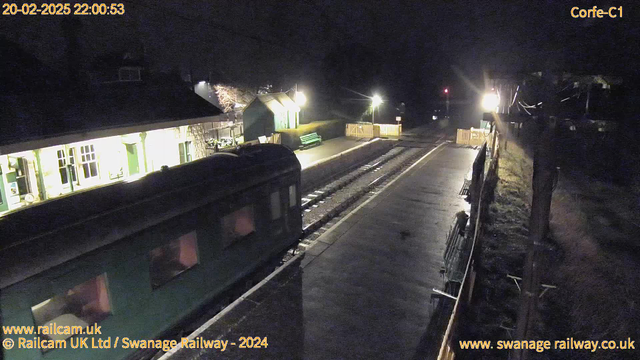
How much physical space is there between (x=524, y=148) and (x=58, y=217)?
27.4m

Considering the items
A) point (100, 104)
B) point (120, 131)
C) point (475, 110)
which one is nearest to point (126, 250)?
point (120, 131)

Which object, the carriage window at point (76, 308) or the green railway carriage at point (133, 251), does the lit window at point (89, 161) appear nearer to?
the green railway carriage at point (133, 251)

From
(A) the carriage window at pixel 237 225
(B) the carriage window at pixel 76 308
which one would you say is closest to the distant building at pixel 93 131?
(A) the carriage window at pixel 237 225

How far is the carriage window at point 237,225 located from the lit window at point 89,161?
8.66m

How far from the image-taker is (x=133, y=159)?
15648mm

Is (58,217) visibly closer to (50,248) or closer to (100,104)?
(50,248)

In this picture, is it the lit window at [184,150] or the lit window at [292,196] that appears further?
the lit window at [184,150]

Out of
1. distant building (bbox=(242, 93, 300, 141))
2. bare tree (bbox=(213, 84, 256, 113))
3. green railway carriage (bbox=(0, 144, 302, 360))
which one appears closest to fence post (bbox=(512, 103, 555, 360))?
green railway carriage (bbox=(0, 144, 302, 360))

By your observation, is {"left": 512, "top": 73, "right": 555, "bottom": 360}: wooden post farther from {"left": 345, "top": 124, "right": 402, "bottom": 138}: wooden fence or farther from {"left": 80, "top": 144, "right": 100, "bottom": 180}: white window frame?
{"left": 345, "top": 124, "right": 402, "bottom": 138}: wooden fence

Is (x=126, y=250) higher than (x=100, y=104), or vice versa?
(x=100, y=104)

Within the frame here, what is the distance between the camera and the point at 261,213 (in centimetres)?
931

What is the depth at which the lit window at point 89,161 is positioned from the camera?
45.9 ft

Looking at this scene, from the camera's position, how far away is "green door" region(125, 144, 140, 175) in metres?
15.5

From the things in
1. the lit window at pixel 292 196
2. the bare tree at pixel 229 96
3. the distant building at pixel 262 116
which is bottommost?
the lit window at pixel 292 196
